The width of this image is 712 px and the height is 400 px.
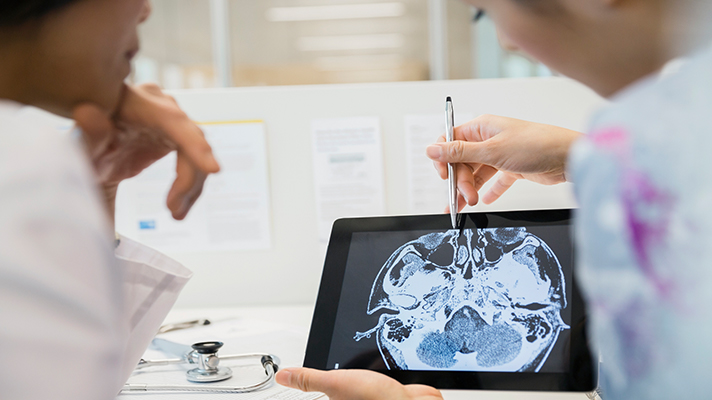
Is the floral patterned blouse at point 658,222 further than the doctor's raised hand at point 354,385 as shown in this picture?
No

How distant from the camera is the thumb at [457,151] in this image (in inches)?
27.9

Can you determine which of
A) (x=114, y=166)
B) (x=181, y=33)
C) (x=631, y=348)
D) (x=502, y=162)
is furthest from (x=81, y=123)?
(x=181, y=33)

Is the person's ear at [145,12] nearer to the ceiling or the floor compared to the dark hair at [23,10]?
nearer to the ceiling

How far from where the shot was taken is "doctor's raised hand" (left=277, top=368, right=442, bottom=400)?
0.52m

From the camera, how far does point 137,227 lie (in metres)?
1.09

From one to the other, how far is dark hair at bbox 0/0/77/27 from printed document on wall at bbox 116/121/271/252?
0.74m

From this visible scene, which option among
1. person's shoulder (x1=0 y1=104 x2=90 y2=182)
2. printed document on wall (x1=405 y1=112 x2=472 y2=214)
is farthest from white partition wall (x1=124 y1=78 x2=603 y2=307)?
person's shoulder (x1=0 y1=104 x2=90 y2=182)

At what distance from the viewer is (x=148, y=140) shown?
46 centimetres

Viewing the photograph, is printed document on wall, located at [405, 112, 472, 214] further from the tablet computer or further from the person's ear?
the person's ear

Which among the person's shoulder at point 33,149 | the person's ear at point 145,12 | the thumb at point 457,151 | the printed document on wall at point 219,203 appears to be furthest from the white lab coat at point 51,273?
the printed document on wall at point 219,203

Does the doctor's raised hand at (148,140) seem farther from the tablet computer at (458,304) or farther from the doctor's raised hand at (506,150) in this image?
the doctor's raised hand at (506,150)

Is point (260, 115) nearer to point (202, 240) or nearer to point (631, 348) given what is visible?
point (202, 240)

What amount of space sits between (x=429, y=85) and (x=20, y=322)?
0.91 metres

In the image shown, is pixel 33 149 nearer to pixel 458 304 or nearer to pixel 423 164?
pixel 458 304
